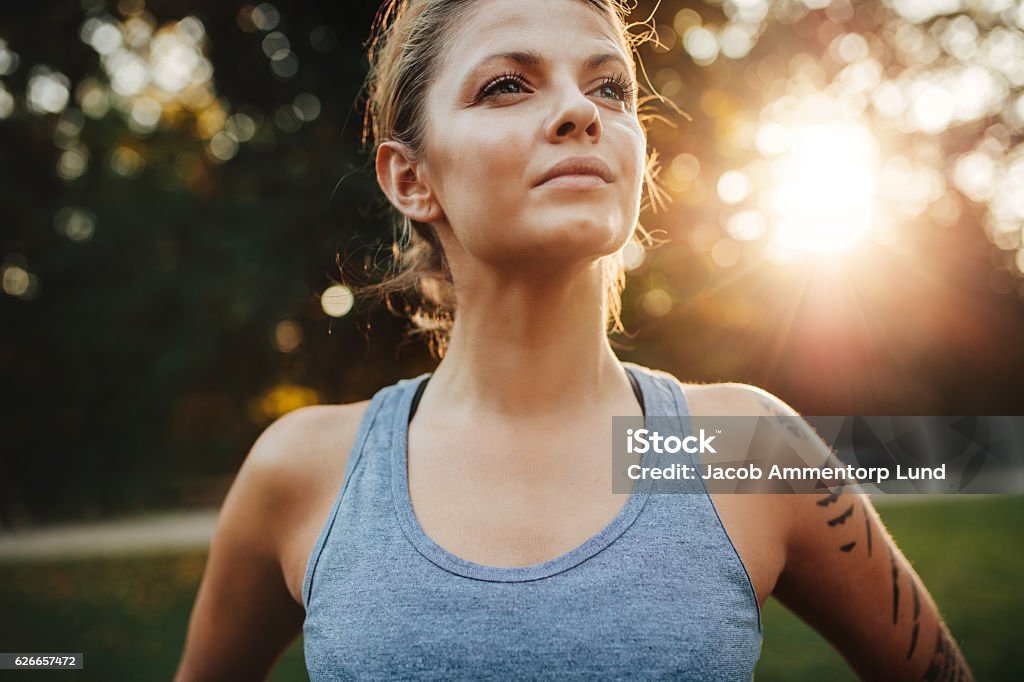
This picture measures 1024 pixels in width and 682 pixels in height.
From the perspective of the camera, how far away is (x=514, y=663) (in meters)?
1.61

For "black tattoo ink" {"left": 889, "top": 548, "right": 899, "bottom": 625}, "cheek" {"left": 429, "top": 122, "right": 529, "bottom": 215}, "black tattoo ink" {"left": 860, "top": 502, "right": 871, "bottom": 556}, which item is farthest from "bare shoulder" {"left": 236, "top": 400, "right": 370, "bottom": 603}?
"black tattoo ink" {"left": 889, "top": 548, "right": 899, "bottom": 625}

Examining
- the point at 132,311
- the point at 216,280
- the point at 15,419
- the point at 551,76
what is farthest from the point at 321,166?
the point at 15,419

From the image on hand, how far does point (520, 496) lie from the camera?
1.87m

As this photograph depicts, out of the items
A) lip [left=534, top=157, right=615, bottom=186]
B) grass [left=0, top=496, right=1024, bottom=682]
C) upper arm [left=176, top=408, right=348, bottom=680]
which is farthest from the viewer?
grass [left=0, top=496, right=1024, bottom=682]

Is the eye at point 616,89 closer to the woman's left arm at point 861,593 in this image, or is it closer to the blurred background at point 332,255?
the woman's left arm at point 861,593

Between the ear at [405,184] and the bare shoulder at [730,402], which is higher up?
the ear at [405,184]

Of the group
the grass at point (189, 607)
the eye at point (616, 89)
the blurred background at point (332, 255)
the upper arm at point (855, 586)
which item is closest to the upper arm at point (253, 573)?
the eye at point (616, 89)

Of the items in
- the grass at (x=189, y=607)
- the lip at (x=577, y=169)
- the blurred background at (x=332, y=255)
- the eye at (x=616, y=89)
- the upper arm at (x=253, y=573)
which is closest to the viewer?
the lip at (x=577, y=169)

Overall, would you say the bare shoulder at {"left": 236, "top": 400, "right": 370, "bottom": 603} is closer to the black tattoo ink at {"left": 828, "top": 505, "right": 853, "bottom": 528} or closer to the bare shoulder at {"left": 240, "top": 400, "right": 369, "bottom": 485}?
the bare shoulder at {"left": 240, "top": 400, "right": 369, "bottom": 485}

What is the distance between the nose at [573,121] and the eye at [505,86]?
0.13 meters

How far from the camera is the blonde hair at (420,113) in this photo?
218 centimetres

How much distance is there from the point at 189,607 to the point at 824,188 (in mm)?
8207

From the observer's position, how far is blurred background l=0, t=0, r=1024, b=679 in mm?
8578

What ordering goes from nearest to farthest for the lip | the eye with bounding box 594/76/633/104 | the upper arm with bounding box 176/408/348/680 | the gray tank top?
the gray tank top → the lip → the eye with bounding box 594/76/633/104 → the upper arm with bounding box 176/408/348/680
